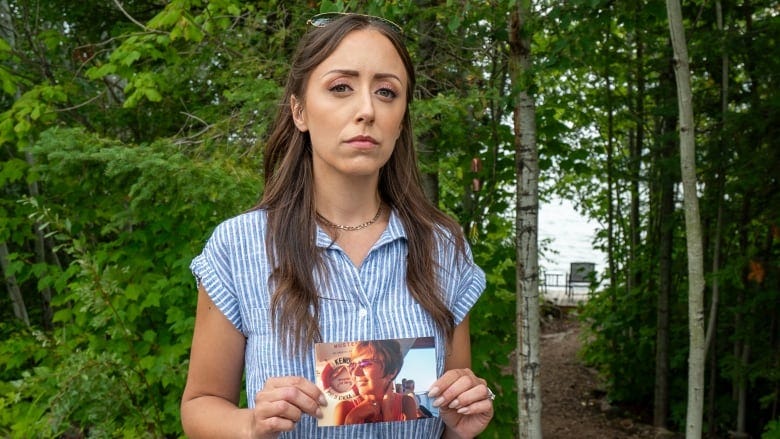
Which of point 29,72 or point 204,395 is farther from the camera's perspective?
point 29,72

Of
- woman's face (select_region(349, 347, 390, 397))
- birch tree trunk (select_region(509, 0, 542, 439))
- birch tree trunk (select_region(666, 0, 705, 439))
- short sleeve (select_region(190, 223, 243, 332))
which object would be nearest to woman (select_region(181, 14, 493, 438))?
short sleeve (select_region(190, 223, 243, 332))

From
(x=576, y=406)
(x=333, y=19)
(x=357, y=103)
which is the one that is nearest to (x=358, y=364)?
(x=357, y=103)

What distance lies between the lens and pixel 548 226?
56.9 ft

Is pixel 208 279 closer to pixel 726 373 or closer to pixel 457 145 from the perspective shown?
pixel 457 145

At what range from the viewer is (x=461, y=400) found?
1.57 m

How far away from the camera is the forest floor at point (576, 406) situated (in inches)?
321

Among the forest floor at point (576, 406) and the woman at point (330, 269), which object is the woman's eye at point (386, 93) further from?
the forest floor at point (576, 406)

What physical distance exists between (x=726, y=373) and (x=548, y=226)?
35.7 feet

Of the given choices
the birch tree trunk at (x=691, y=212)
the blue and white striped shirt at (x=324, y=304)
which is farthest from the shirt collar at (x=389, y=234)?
the birch tree trunk at (x=691, y=212)

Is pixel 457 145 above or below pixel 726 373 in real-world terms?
above

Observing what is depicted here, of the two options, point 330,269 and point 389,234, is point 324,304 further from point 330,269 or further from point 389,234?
point 389,234

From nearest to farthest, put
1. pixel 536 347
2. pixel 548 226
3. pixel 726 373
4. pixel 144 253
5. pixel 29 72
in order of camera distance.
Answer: pixel 536 347, pixel 144 253, pixel 726 373, pixel 29 72, pixel 548 226

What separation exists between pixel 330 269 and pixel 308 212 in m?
0.15

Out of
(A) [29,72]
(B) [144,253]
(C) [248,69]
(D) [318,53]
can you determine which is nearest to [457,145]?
(C) [248,69]
